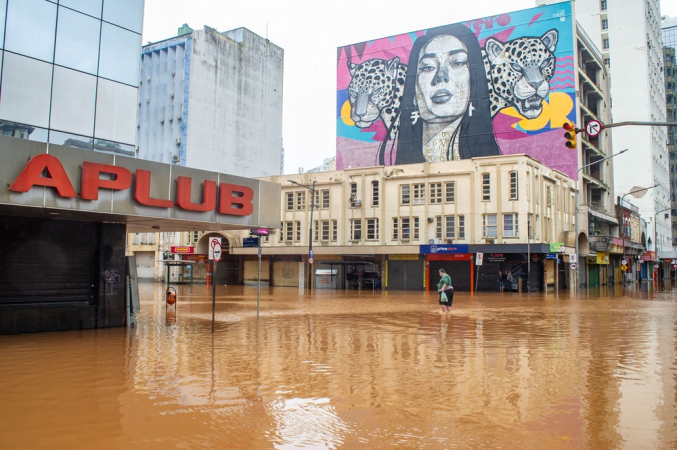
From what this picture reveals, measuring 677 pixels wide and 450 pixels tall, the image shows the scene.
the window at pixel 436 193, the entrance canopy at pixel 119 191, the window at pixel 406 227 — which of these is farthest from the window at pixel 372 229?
the entrance canopy at pixel 119 191

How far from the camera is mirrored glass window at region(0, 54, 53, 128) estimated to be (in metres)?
14.8

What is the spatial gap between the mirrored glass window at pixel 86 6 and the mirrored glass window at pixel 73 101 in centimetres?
185

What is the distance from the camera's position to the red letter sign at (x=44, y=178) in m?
13.1

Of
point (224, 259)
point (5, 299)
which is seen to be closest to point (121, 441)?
point (5, 299)

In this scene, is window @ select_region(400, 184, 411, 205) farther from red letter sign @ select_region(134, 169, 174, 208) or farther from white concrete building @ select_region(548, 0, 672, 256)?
white concrete building @ select_region(548, 0, 672, 256)

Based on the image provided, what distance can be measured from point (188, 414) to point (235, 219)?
37.5ft

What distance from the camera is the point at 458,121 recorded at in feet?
200

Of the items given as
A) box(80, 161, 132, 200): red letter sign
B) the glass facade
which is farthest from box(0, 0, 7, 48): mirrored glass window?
box(80, 161, 132, 200): red letter sign

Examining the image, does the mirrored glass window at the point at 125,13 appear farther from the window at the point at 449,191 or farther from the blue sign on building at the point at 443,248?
the window at the point at 449,191

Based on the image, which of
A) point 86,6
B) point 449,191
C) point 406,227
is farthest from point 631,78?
point 86,6

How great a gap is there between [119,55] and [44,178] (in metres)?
5.57

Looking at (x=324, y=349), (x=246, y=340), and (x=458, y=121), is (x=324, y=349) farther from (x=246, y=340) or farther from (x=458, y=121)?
(x=458, y=121)

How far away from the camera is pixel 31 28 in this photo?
15367 mm

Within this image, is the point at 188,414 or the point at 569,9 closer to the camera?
the point at 188,414
